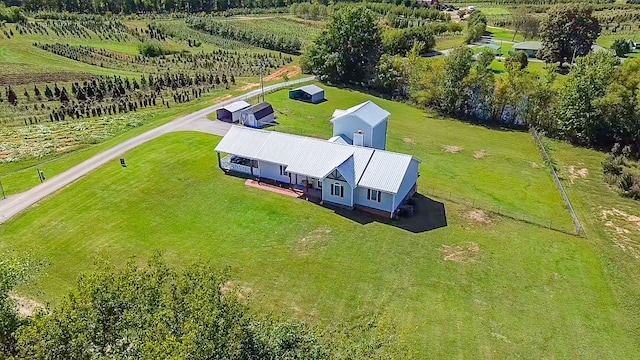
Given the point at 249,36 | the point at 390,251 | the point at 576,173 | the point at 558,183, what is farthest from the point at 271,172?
the point at 249,36

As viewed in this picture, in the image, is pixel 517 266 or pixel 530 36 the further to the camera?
pixel 530 36

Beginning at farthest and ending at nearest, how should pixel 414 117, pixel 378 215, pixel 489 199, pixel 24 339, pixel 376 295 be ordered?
1. pixel 414 117
2. pixel 489 199
3. pixel 378 215
4. pixel 376 295
5. pixel 24 339

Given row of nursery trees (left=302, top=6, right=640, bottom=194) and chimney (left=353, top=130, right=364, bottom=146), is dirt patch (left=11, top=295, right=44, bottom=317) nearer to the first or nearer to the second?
chimney (left=353, top=130, right=364, bottom=146)

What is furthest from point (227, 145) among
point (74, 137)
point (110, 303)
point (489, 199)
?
point (110, 303)

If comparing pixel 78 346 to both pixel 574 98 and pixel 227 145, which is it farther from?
pixel 574 98

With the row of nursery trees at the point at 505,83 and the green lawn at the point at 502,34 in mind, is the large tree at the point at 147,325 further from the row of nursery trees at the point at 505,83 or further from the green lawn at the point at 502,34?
the green lawn at the point at 502,34

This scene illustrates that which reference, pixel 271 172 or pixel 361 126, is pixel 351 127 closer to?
pixel 361 126
